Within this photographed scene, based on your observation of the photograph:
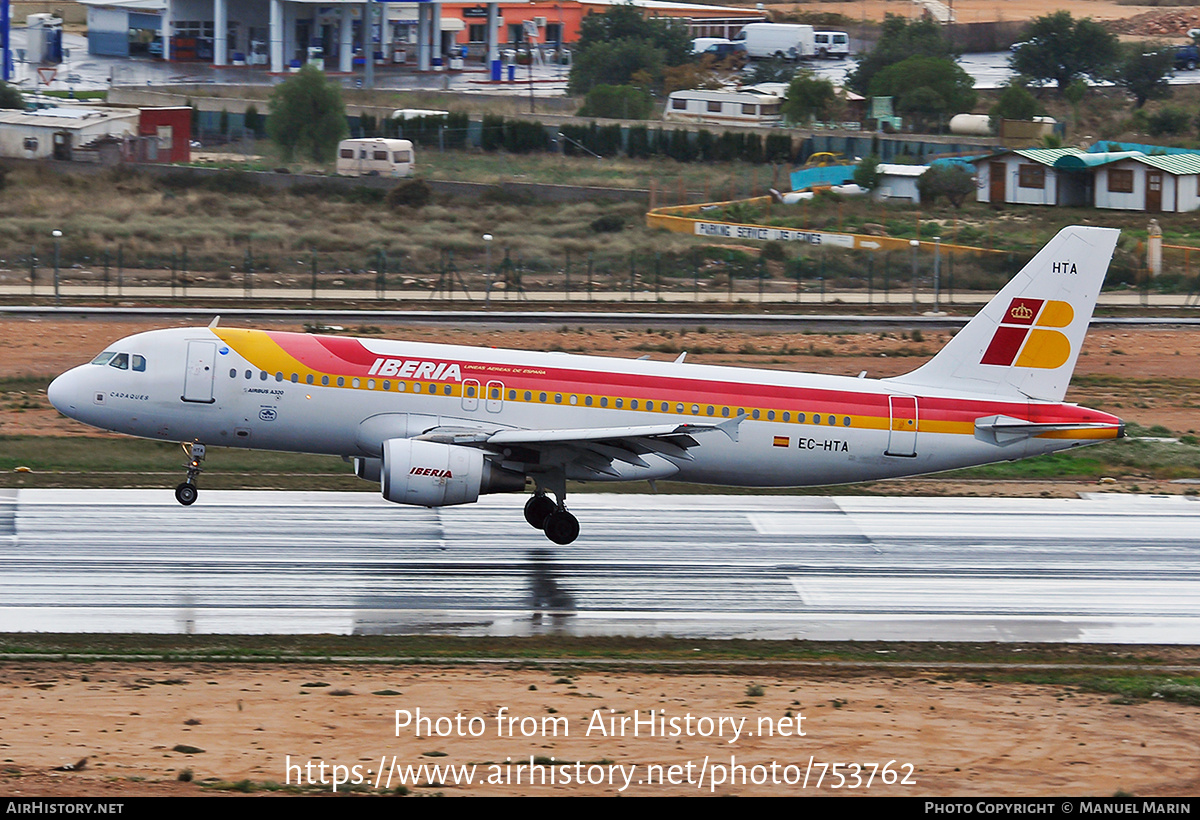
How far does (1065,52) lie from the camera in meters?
165

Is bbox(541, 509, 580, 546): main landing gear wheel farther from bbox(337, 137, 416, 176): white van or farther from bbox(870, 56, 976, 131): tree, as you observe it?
bbox(870, 56, 976, 131): tree

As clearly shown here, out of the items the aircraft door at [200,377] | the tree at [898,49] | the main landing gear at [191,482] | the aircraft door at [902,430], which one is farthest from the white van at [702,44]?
the main landing gear at [191,482]

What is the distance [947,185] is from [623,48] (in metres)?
74.8

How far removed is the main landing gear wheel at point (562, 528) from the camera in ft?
100

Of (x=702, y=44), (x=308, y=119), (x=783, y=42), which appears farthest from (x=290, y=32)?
(x=783, y=42)

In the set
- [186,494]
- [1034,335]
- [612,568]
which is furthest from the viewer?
[1034,335]

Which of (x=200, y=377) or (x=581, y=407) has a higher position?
(x=200, y=377)

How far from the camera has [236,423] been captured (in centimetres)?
2959

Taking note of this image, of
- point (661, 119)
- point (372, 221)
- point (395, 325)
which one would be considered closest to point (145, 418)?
Answer: point (395, 325)

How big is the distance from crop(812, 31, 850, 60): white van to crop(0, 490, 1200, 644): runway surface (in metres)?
163

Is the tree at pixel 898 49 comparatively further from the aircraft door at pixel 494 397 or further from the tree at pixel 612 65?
the aircraft door at pixel 494 397

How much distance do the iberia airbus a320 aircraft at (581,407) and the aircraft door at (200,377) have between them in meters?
0.03

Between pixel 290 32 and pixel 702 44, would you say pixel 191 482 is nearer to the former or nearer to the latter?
pixel 290 32

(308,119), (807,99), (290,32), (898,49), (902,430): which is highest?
(898,49)
